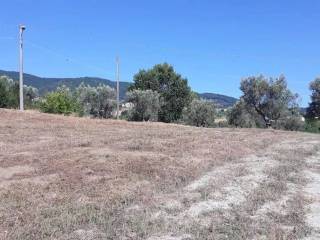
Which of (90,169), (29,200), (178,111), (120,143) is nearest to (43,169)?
(90,169)

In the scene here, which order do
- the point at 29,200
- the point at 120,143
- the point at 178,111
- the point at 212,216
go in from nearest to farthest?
the point at 212,216 < the point at 29,200 < the point at 120,143 < the point at 178,111

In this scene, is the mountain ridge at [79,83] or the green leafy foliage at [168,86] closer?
the green leafy foliage at [168,86]

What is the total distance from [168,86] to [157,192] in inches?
3245

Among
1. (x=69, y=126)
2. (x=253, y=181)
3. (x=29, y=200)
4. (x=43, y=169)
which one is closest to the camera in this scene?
(x=29, y=200)

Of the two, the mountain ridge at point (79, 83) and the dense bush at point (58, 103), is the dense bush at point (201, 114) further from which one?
the dense bush at point (58, 103)

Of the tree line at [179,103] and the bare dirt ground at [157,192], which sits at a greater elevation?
the tree line at [179,103]

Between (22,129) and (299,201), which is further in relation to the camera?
(22,129)

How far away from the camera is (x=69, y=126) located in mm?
28203

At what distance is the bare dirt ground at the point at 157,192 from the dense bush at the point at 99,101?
71502 millimetres

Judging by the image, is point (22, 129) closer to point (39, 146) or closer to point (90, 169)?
point (39, 146)

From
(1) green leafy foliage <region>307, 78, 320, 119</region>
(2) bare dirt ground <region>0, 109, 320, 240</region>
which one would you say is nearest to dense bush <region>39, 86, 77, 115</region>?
(1) green leafy foliage <region>307, 78, 320, 119</region>

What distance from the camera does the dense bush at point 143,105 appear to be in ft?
259

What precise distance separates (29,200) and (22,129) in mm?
15346


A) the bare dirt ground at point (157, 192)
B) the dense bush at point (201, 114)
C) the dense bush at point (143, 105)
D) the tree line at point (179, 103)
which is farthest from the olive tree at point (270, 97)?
Result: the bare dirt ground at point (157, 192)
